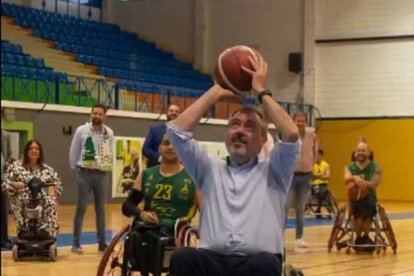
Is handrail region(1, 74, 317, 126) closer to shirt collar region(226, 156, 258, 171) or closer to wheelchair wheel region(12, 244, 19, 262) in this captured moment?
wheelchair wheel region(12, 244, 19, 262)

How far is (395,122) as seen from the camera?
886 inches

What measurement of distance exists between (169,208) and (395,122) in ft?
58.7

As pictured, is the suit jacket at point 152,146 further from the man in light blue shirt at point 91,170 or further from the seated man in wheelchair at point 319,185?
the seated man in wheelchair at point 319,185

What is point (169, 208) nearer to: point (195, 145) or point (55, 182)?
point (195, 145)

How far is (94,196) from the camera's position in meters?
8.73

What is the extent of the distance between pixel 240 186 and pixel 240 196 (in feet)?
0.15

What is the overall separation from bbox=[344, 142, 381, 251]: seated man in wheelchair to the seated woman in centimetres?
305

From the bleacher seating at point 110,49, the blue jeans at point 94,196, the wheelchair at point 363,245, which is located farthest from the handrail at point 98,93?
the blue jeans at point 94,196

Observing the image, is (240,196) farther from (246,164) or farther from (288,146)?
(288,146)

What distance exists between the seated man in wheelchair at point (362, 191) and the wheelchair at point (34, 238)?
313cm

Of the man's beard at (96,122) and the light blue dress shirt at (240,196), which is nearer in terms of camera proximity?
the light blue dress shirt at (240,196)

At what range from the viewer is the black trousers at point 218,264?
351cm

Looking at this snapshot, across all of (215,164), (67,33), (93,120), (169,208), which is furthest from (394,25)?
(215,164)

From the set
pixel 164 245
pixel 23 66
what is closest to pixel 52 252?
pixel 164 245
